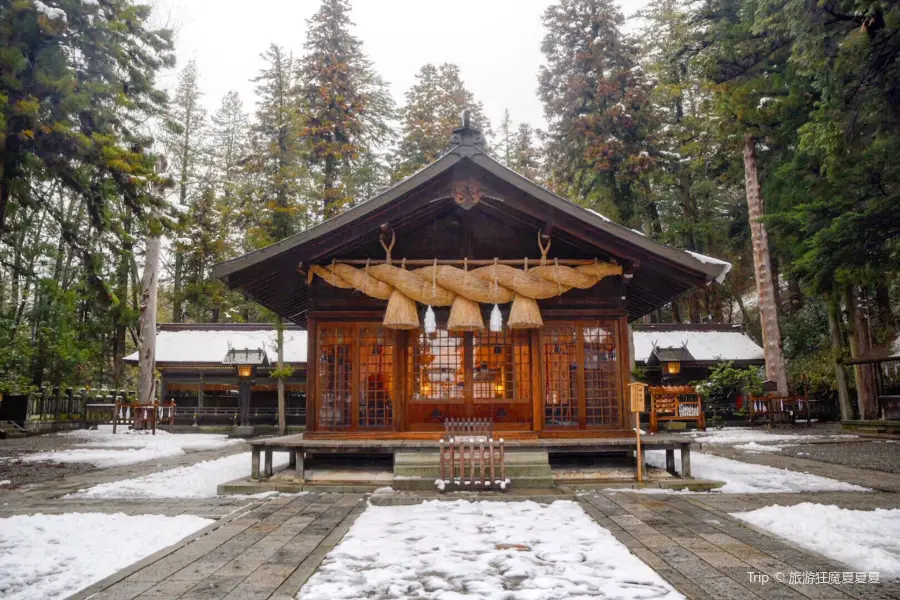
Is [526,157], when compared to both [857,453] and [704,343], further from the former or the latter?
[857,453]

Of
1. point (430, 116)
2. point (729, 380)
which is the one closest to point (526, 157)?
point (430, 116)

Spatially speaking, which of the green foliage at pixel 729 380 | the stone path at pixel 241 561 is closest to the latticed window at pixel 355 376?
the stone path at pixel 241 561

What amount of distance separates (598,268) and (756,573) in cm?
622

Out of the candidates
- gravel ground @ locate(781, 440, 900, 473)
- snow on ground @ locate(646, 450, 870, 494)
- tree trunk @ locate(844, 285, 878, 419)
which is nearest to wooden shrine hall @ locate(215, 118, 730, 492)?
snow on ground @ locate(646, 450, 870, 494)

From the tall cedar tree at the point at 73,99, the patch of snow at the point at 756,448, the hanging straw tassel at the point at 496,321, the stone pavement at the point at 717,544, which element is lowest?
the patch of snow at the point at 756,448

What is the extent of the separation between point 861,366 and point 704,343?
381 inches

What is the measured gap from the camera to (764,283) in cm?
2272

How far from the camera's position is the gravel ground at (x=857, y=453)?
10.9 m

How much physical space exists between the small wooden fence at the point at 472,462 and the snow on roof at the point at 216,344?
2085 cm

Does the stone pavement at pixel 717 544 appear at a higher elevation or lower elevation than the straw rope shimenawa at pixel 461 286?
lower

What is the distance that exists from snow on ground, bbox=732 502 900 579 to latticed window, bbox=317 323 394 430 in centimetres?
579

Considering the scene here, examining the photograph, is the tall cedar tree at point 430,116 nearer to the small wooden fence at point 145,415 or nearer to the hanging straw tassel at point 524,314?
the small wooden fence at point 145,415

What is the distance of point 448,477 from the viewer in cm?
832

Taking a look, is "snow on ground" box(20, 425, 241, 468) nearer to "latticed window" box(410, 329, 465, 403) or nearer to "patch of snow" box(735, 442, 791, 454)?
"latticed window" box(410, 329, 465, 403)
